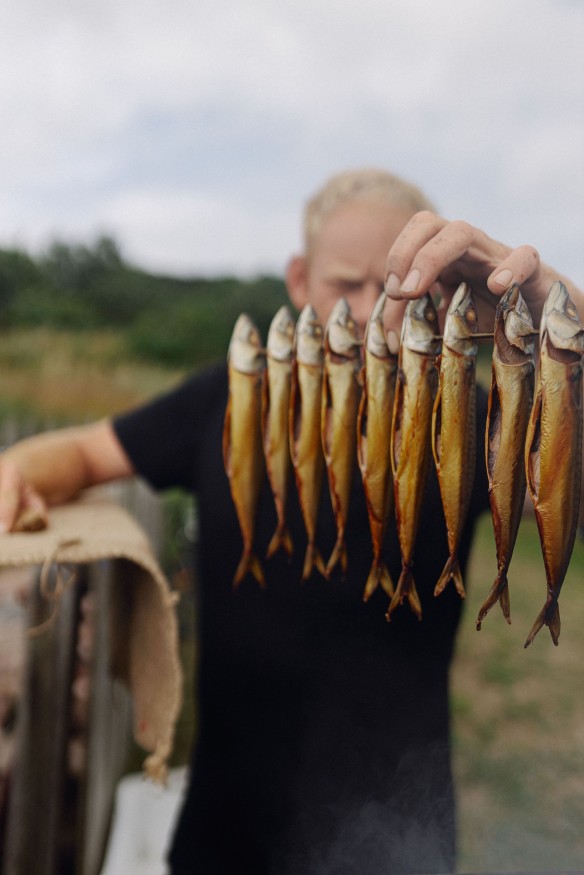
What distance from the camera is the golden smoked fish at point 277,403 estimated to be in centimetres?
95

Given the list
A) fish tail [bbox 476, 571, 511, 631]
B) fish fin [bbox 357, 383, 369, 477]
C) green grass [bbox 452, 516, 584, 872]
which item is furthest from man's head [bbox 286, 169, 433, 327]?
fish tail [bbox 476, 571, 511, 631]

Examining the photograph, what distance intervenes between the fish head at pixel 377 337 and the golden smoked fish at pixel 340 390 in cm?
3

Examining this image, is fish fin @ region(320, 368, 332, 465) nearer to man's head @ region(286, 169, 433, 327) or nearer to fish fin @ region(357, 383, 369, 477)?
fish fin @ region(357, 383, 369, 477)

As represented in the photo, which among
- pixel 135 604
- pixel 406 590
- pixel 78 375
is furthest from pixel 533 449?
pixel 78 375

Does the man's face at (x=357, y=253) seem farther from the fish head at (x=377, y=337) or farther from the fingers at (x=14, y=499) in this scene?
the fingers at (x=14, y=499)

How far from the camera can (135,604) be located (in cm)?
146

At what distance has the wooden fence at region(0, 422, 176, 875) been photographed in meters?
1.74

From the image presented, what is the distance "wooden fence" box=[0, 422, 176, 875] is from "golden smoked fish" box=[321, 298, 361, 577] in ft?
2.59

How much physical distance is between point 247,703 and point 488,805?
70.3 inches

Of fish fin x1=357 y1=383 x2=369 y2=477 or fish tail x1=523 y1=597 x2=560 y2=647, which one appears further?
fish fin x1=357 y1=383 x2=369 y2=477

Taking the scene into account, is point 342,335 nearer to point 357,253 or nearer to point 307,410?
point 307,410

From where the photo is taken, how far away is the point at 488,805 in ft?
9.14

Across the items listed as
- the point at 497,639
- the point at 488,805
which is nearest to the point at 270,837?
the point at 488,805

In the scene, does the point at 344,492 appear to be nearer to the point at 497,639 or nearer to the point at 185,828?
the point at 185,828
